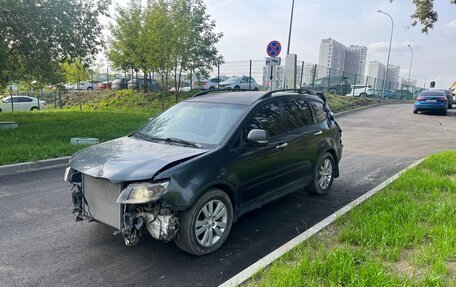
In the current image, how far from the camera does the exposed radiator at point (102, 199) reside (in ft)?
11.5

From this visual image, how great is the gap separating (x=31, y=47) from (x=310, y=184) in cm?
1053

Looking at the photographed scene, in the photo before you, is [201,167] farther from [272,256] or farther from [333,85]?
[333,85]

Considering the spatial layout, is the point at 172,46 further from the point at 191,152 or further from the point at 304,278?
the point at 304,278

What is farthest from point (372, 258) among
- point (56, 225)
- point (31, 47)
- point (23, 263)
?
point (31, 47)

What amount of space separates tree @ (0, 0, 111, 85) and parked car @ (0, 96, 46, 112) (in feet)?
41.9

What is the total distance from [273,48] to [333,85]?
16886 mm

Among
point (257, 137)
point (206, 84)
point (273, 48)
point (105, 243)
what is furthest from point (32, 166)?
point (206, 84)

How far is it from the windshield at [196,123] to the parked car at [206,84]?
829 inches

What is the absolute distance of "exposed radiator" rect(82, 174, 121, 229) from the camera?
11.5 feet

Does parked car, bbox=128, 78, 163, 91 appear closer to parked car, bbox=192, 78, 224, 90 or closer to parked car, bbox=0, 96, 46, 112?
parked car, bbox=192, 78, 224, 90

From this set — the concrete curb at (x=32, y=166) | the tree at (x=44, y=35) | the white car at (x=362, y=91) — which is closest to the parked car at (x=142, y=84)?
the tree at (x=44, y=35)

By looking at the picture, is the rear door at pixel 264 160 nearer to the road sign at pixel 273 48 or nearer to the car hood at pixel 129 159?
the car hood at pixel 129 159

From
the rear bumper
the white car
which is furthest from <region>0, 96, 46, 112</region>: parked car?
the white car

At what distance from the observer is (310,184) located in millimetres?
5574
